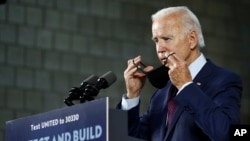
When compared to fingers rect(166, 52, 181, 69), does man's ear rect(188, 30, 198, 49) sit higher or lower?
higher

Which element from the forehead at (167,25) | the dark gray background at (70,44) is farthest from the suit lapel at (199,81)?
the dark gray background at (70,44)

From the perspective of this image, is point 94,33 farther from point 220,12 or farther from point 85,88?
point 85,88

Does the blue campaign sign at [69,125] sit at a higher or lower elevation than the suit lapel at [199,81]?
lower

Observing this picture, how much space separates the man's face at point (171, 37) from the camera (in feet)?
14.2

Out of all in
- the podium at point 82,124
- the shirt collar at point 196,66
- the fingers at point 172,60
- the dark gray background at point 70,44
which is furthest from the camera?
the dark gray background at point 70,44

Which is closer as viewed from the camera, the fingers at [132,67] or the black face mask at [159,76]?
the black face mask at [159,76]

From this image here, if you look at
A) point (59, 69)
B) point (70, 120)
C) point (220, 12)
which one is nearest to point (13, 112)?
point (59, 69)

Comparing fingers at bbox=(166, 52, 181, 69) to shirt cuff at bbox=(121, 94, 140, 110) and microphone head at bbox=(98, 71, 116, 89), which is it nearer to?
microphone head at bbox=(98, 71, 116, 89)

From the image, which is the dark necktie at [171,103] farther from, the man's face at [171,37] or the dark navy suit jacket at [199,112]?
the man's face at [171,37]

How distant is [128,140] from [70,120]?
0.24 m

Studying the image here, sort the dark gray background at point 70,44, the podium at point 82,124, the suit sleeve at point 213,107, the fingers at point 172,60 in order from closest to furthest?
the podium at point 82,124 < the suit sleeve at point 213,107 < the fingers at point 172,60 < the dark gray background at point 70,44

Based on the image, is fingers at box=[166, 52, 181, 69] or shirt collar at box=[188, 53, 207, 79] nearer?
fingers at box=[166, 52, 181, 69]

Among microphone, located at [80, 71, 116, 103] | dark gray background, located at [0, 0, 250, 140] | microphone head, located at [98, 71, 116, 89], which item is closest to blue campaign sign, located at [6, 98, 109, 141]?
microphone, located at [80, 71, 116, 103]

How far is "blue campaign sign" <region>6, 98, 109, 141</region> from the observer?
3604mm
